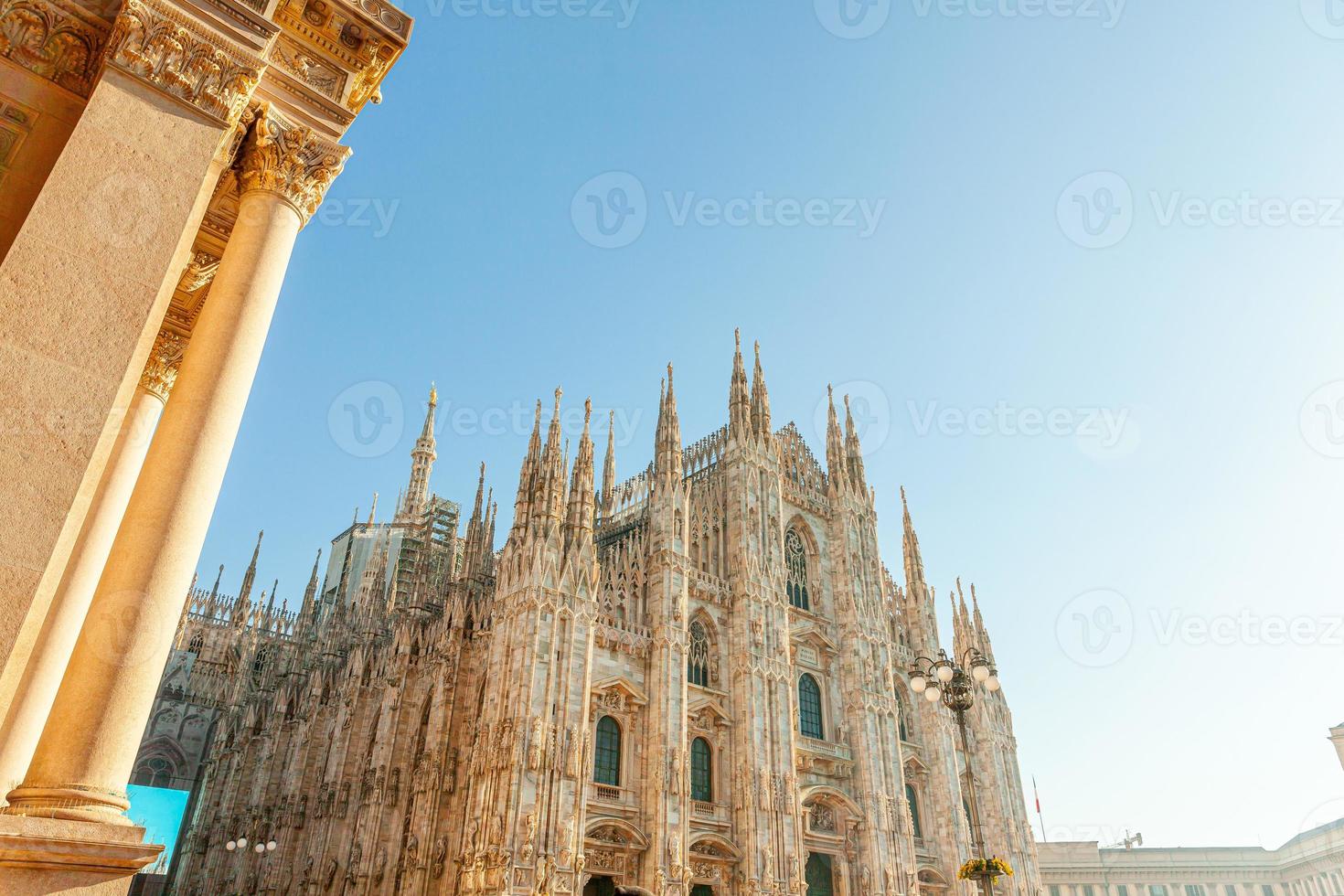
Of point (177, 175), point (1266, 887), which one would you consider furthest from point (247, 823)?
point (1266, 887)

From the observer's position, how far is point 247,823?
40531 millimetres

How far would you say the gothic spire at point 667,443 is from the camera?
3419cm

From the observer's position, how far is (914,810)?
37.8 m

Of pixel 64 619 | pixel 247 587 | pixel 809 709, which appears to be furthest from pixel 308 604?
pixel 64 619

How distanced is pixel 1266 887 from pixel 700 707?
2698 inches

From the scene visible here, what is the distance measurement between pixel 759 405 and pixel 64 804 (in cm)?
3508

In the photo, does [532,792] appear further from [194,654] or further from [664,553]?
[194,654]

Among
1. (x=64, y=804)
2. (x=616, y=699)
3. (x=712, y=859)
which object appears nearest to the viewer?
(x=64, y=804)

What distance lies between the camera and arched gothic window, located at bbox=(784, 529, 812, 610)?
38.7 metres

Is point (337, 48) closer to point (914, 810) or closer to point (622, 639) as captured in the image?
point (622, 639)

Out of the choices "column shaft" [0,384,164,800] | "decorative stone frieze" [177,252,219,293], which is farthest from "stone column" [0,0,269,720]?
"decorative stone frieze" [177,252,219,293]

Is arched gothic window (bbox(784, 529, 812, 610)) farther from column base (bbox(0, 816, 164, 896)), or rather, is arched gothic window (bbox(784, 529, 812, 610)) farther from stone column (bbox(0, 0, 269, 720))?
column base (bbox(0, 816, 164, 896))

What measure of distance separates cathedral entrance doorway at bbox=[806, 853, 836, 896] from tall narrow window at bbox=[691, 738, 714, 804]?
5.60m

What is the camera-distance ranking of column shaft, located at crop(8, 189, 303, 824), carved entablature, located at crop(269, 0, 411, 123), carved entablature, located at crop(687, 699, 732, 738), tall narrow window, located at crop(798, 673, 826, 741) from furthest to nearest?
tall narrow window, located at crop(798, 673, 826, 741)
carved entablature, located at crop(687, 699, 732, 738)
carved entablature, located at crop(269, 0, 411, 123)
column shaft, located at crop(8, 189, 303, 824)
